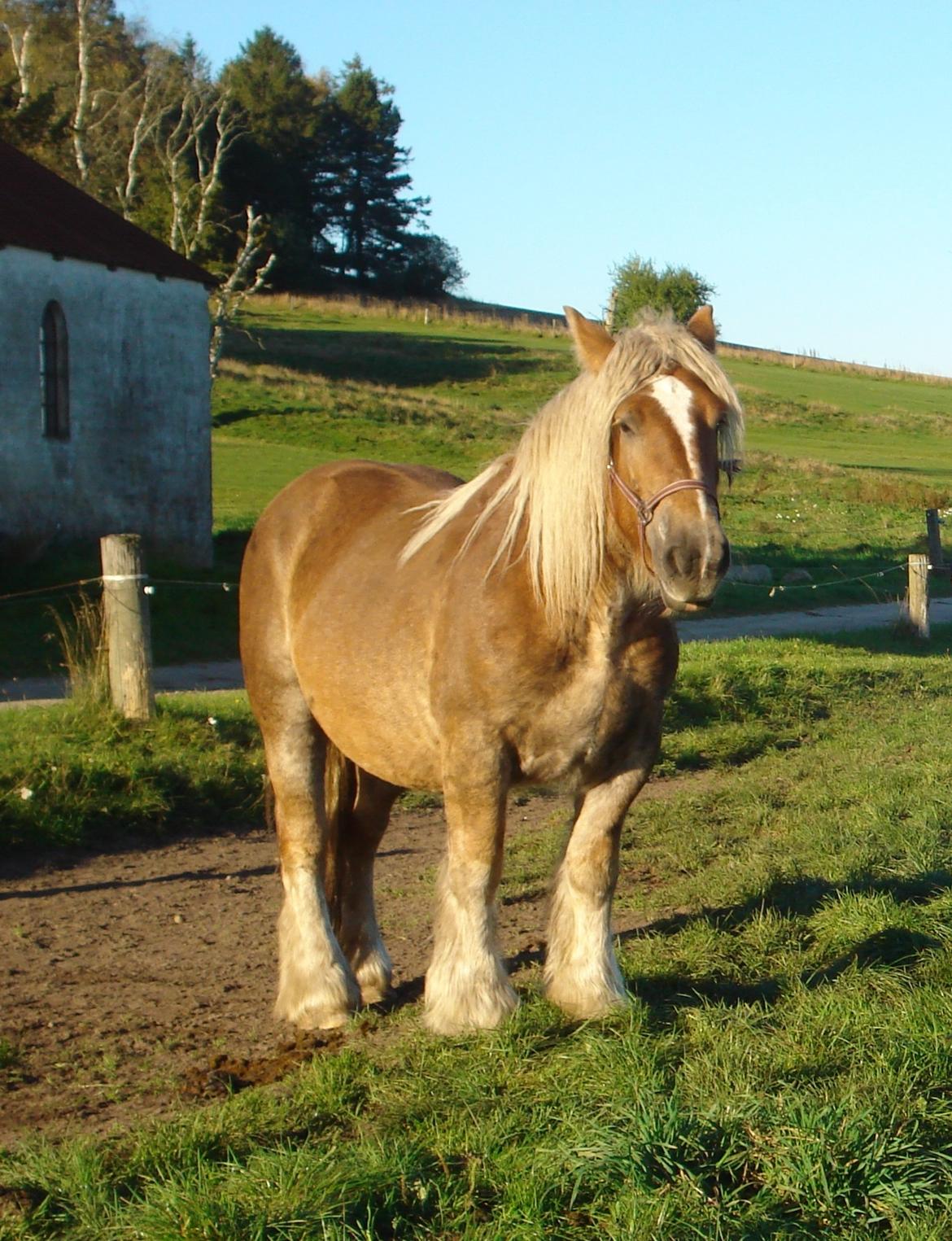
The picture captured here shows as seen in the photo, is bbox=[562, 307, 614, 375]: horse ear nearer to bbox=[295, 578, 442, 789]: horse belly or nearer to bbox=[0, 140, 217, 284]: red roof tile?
bbox=[295, 578, 442, 789]: horse belly

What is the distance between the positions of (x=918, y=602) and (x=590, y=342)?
12694 mm

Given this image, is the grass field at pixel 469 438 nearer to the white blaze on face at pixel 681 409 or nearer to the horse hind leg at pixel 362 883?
the white blaze on face at pixel 681 409

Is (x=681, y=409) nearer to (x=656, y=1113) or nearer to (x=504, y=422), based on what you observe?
(x=656, y=1113)

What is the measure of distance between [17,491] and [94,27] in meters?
37.9

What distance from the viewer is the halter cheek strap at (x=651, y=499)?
3.79 meters

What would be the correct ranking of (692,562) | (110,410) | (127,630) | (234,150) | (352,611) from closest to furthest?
(692,562), (352,611), (127,630), (110,410), (234,150)

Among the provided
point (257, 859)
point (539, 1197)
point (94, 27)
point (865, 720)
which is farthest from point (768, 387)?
point (539, 1197)

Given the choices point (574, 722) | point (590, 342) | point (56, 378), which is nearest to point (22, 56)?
point (56, 378)

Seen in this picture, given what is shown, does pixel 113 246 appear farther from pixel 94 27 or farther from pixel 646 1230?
pixel 94 27

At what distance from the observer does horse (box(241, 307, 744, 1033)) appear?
3.98 metres

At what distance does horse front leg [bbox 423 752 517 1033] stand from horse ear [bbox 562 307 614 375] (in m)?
1.27

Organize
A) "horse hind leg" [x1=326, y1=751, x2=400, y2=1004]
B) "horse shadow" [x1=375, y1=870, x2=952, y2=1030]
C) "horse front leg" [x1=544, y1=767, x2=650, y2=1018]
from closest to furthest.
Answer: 1. "horse front leg" [x1=544, y1=767, x2=650, y2=1018]
2. "horse shadow" [x1=375, y1=870, x2=952, y2=1030]
3. "horse hind leg" [x1=326, y1=751, x2=400, y2=1004]

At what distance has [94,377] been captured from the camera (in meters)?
19.7

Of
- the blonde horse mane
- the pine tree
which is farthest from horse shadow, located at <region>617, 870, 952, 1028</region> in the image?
the pine tree
